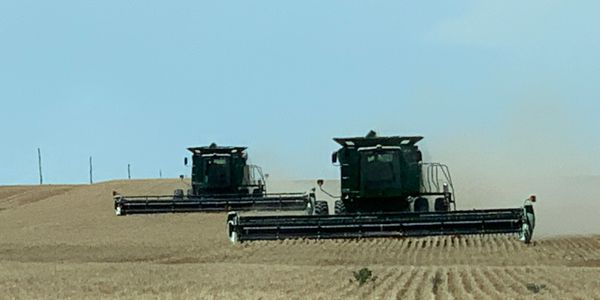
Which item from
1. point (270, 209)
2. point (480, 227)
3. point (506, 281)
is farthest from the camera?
point (270, 209)

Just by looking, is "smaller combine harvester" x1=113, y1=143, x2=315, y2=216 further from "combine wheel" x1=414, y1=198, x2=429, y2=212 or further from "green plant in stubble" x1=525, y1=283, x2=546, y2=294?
"green plant in stubble" x1=525, y1=283, x2=546, y2=294

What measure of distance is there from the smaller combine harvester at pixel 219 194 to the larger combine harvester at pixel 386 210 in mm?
12012

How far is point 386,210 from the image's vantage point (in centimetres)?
2858

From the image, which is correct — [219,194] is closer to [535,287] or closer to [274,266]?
[274,266]

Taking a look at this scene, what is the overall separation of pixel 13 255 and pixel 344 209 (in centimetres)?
826

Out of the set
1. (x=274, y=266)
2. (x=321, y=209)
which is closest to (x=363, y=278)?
(x=274, y=266)

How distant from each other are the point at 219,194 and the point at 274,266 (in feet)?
75.6

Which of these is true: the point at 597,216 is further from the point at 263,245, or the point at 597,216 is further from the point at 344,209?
the point at 263,245

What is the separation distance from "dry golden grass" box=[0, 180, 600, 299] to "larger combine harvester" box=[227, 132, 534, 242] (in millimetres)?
378

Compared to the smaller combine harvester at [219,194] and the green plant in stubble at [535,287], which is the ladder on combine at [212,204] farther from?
the green plant in stubble at [535,287]

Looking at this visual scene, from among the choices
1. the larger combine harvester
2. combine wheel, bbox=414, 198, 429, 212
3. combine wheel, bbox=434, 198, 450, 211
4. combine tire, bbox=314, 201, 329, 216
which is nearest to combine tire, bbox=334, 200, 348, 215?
the larger combine harvester

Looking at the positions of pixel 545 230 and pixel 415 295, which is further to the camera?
pixel 545 230

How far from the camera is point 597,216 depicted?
1519 inches

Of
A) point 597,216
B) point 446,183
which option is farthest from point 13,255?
point 597,216
